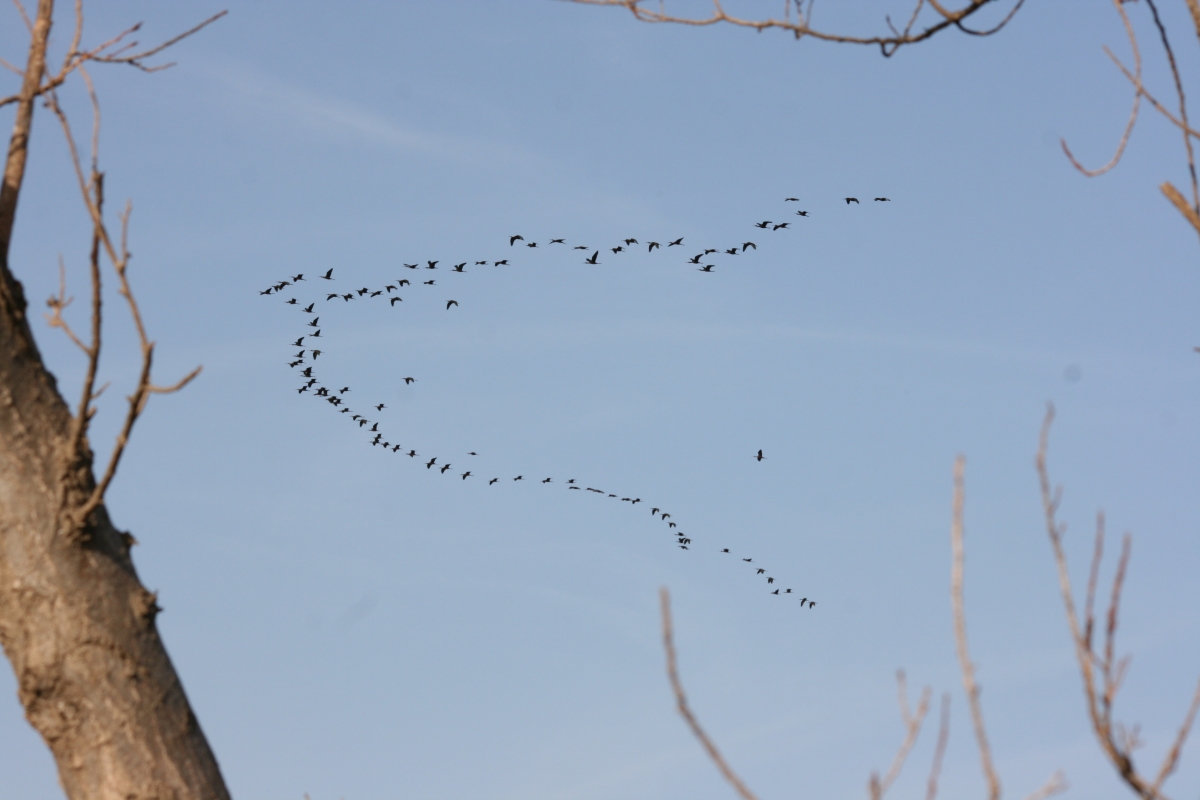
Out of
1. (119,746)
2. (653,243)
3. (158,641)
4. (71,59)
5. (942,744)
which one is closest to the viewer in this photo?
(942,744)

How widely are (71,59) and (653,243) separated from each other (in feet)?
32.2

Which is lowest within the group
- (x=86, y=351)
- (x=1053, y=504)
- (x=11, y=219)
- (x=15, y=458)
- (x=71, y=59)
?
(x=1053, y=504)

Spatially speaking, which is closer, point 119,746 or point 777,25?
point 119,746

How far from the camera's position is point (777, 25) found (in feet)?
11.6

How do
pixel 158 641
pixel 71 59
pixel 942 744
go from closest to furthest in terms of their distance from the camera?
pixel 942 744 → pixel 158 641 → pixel 71 59

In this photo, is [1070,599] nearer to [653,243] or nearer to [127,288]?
[127,288]

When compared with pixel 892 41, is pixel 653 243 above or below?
above

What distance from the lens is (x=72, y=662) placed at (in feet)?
8.68

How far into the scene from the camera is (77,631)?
2668 mm

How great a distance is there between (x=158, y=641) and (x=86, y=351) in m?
0.77

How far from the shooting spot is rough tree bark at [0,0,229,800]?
2615 mm

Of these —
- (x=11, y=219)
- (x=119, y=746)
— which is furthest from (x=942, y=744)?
(x=11, y=219)

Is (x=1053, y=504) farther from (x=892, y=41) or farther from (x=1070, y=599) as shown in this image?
(x=892, y=41)

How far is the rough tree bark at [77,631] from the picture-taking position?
2.62 meters
